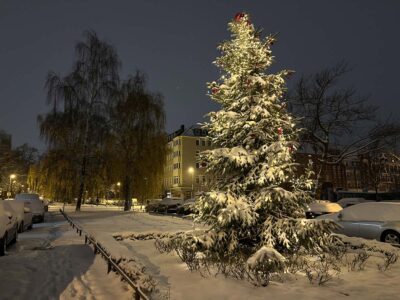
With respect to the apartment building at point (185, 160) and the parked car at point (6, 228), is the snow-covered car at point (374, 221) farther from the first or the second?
the apartment building at point (185, 160)

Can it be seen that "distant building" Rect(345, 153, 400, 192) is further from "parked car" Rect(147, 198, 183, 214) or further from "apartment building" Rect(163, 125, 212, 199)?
"apartment building" Rect(163, 125, 212, 199)

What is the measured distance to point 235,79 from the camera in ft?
32.7

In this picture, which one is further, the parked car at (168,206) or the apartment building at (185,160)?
the apartment building at (185,160)

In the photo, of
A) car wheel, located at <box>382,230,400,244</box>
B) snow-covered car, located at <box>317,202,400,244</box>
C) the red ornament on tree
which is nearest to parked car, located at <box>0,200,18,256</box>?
the red ornament on tree

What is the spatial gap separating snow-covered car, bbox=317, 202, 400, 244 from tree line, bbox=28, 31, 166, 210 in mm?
24166

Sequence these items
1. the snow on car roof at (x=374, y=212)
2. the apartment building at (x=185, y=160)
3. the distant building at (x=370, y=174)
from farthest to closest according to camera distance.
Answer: the apartment building at (x=185, y=160), the distant building at (x=370, y=174), the snow on car roof at (x=374, y=212)

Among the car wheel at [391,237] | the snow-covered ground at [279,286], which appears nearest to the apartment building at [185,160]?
the car wheel at [391,237]

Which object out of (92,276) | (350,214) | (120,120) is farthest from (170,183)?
(92,276)

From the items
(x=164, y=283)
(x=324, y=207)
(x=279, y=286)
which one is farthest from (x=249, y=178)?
(x=324, y=207)

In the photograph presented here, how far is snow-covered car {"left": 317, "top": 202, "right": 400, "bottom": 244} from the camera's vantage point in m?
13.3

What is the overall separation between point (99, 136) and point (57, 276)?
28842mm

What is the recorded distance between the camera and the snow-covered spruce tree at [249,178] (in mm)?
8594

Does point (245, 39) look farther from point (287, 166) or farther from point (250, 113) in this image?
point (287, 166)

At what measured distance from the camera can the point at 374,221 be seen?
14086mm
